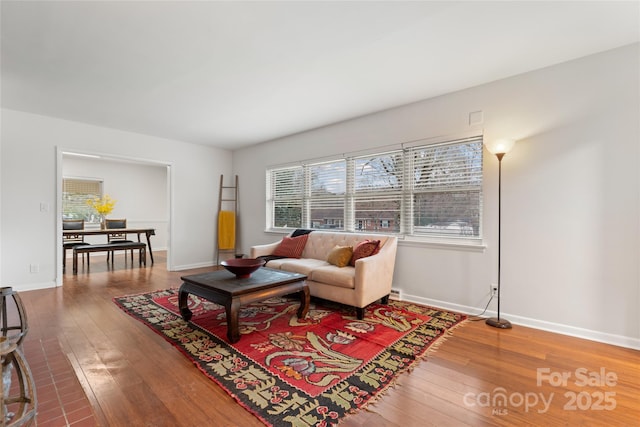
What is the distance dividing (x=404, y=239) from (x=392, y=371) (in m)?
1.95

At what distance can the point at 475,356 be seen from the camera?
2254 mm

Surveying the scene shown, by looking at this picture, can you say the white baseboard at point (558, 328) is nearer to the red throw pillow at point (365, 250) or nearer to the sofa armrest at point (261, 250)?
the red throw pillow at point (365, 250)

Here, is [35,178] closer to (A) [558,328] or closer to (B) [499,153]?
(B) [499,153]

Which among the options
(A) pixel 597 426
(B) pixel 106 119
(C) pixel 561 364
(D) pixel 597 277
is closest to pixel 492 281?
(D) pixel 597 277

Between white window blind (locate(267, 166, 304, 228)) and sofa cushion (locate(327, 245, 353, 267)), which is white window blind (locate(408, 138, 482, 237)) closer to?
sofa cushion (locate(327, 245, 353, 267))

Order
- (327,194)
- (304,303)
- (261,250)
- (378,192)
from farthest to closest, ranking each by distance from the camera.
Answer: (327,194)
(261,250)
(378,192)
(304,303)

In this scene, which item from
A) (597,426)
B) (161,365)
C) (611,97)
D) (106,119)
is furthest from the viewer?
(106,119)

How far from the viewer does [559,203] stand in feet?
9.03

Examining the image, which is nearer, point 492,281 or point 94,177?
point 492,281

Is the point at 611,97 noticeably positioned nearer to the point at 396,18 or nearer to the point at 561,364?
the point at 396,18

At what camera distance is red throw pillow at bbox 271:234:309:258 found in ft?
14.0

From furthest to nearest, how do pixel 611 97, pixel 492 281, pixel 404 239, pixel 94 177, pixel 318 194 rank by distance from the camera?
pixel 94 177
pixel 318 194
pixel 404 239
pixel 492 281
pixel 611 97

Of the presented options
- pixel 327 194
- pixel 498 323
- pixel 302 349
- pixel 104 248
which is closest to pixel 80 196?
pixel 104 248

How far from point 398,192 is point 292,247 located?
67.5 inches
